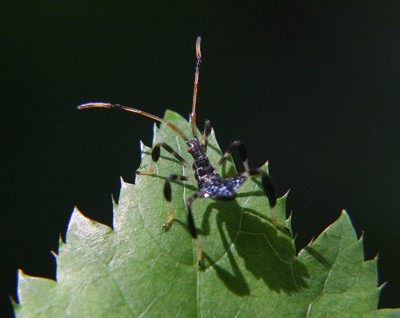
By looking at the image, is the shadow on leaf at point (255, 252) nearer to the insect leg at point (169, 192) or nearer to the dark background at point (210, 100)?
the insect leg at point (169, 192)

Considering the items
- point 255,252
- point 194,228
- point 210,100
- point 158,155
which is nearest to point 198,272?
point 194,228

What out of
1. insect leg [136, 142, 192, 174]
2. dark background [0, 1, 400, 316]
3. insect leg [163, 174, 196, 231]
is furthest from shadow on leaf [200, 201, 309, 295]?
dark background [0, 1, 400, 316]

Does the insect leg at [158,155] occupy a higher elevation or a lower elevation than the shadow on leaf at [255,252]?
higher

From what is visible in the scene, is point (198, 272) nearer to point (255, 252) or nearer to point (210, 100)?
point (255, 252)

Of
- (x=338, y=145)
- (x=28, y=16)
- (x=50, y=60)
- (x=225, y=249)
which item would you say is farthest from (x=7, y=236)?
(x=338, y=145)

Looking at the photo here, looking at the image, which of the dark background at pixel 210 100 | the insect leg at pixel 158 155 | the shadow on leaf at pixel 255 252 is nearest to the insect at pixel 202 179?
the insect leg at pixel 158 155

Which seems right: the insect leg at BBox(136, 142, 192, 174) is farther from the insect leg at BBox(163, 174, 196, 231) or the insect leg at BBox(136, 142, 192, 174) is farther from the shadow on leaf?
the shadow on leaf
